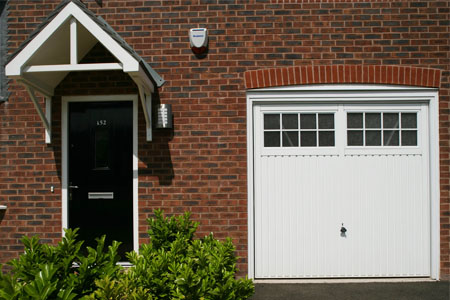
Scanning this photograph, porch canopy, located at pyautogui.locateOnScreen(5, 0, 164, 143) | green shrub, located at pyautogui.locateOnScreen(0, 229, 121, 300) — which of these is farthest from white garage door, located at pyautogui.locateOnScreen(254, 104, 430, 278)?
green shrub, located at pyautogui.locateOnScreen(0, 229, 121, 300)

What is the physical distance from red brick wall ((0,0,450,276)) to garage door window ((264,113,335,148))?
16.0 inches

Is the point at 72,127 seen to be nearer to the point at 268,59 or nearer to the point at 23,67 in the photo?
the point at 23,67

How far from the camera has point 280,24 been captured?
4.55 meters

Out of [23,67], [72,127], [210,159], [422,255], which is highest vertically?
[23,67]

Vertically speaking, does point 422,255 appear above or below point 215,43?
below

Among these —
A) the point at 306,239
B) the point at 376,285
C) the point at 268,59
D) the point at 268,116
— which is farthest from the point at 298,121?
the point at 376,285

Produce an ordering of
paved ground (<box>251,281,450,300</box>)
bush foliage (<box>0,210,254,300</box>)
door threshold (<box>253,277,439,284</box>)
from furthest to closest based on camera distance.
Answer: door threshold (<box>253,277,439,284</box>) < paved ground (<box>251,281,450,300</box>) < bush foliage (<box>0,210,254,300</box>)

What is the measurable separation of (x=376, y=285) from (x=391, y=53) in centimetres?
302

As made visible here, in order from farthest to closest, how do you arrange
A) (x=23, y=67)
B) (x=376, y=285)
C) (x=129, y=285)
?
(x=376, y=285), (x=23, y=67), (x=129, y=285)

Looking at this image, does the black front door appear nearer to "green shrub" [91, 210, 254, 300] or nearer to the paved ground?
"green shrub" [91, 210, 254, 300]

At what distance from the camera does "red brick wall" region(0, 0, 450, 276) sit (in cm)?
452

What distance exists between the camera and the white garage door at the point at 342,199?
4.57 m

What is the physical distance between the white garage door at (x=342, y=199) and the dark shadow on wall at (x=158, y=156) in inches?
45.5

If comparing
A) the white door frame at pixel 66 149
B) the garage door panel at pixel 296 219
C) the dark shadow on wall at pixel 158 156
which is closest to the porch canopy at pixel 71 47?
the white door frame at pixel 66 149
